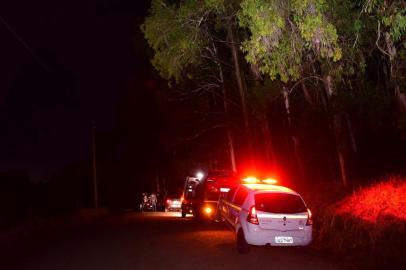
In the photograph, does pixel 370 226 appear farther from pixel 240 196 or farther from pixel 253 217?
pixel 240 196

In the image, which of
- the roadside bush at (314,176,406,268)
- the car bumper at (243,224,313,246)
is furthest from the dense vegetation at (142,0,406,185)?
the car bumper at (243,224,313,246)

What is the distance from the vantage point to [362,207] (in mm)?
15906

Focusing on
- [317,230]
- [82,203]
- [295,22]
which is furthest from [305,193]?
[82,203]

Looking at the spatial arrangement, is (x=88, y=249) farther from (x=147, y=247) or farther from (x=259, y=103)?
(x=259, y=103)

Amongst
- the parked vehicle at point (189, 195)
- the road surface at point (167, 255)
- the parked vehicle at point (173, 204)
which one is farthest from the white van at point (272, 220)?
the parked vehicle at point (173, 204)

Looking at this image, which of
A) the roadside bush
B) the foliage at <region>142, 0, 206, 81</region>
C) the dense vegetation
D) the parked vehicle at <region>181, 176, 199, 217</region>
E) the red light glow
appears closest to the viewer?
the dense vegetation

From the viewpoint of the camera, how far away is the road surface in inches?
484

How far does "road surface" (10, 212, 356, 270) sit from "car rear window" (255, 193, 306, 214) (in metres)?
1.09

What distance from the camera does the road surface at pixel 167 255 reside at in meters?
12.3

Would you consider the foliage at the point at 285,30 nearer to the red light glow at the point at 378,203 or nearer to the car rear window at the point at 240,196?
the car rear window at the point at 240,196

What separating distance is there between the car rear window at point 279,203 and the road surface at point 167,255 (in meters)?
1.09

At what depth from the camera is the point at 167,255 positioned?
45.6ft

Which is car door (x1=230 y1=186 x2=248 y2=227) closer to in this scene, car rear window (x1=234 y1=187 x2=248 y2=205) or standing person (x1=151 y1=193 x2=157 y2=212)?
car rear window (x1=234 y1=187 x2=248 y2=205)

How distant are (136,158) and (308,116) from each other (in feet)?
151
